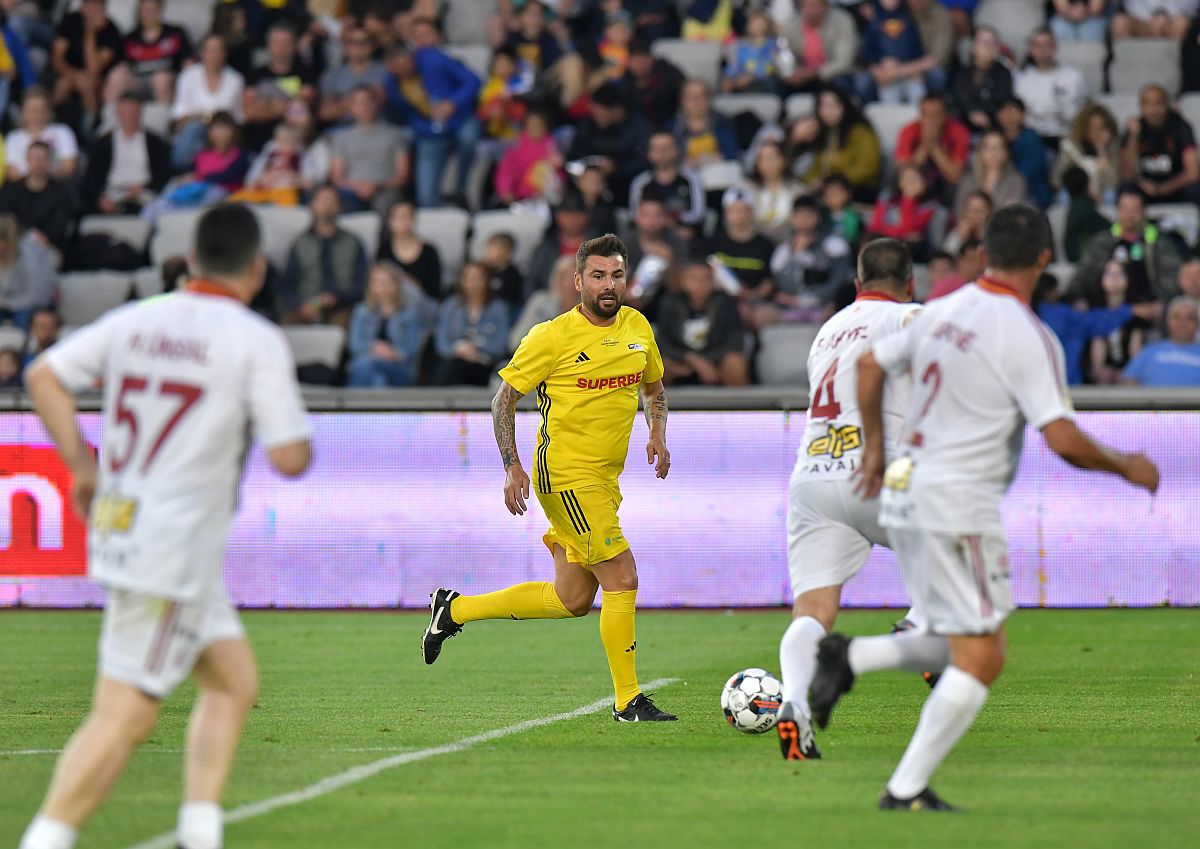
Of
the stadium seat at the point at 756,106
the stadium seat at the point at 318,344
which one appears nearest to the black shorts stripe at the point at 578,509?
the stadium seat at the point at 318,344

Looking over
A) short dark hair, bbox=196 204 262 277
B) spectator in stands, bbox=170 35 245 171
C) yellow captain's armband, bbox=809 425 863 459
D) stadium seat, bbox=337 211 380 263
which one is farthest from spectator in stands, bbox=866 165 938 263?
short dark hair, bbox=196 204 262 277

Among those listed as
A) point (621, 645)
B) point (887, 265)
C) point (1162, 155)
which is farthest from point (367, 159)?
point (887, 265)

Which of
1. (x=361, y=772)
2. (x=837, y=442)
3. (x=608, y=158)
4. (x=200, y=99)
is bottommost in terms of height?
(x=361, y=772)

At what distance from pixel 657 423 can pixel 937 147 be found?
30.3 feet

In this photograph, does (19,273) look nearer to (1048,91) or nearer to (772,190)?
(772,190)

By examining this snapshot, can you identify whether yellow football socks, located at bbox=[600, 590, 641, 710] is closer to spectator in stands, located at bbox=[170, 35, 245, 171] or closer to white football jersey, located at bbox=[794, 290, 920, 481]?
white football jersey, located at bbox=[794, 290, 920, 481]

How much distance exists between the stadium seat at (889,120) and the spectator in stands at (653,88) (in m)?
1.94

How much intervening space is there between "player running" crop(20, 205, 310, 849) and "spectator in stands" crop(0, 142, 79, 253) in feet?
46.5

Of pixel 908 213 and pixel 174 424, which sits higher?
pixel 174 424

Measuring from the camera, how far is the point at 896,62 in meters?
20.0

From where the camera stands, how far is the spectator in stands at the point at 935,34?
2009cm

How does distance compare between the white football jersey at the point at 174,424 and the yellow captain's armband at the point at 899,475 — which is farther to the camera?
the yellow captain's armband at the point at 899,475

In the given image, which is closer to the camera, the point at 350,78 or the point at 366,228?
the point at 366,228

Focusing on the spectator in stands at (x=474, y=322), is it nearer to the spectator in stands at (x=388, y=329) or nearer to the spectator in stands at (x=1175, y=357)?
the spectator in stands at (x=388, y=329)
